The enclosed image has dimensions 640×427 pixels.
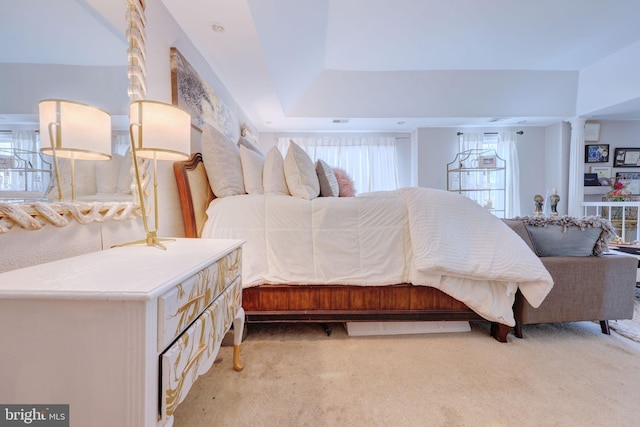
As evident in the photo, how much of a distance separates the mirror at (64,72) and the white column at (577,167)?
5.37 meters

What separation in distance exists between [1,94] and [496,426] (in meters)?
1.86

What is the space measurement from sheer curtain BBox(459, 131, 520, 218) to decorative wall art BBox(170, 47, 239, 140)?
3.89 meters

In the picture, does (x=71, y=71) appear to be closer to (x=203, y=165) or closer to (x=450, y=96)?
(x=203, y=165)

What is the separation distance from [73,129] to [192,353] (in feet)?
2.59

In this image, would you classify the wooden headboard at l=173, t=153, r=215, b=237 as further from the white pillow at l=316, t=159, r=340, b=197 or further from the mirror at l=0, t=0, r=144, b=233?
the white pillow at l=316, t=159, r=340, b=197

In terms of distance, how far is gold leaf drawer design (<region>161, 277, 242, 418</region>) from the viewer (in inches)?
22.0

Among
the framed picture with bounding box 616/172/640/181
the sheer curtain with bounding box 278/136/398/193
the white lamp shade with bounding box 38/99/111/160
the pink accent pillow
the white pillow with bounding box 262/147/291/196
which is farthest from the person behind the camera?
the sheer curtain with bounding box 278/136/398/193

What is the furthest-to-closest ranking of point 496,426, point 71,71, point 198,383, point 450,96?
point 450,96, point 198,383, point 496,426, point 71,71

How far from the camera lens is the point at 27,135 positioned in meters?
0.71

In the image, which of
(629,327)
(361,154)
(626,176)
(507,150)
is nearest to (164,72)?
(629,327)

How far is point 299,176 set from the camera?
5.33ft

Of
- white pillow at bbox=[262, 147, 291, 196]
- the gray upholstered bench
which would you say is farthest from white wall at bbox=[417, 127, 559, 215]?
white pillow at bbox=[262, 147, 291, 196]

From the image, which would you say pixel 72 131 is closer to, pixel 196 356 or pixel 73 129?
pixel 73 129

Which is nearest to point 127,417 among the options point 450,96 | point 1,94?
point 1,94
